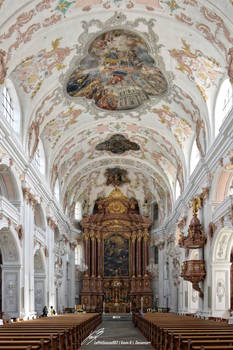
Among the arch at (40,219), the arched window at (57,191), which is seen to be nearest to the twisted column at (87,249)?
the arched window at (57,191)

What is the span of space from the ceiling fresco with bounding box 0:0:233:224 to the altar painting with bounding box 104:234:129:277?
357 inches

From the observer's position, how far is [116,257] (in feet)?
134

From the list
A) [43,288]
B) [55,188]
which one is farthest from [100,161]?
[43,288]

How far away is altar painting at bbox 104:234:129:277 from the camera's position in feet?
133

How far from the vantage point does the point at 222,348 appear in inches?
283

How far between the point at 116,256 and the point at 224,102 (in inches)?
916

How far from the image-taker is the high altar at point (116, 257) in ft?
128

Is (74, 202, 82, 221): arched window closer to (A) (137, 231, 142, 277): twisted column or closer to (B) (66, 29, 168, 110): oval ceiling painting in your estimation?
(A) (137, 231, 142, 277): twisted column

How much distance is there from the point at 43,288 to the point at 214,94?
47.2ft

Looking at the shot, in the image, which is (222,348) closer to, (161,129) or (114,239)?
(161,129)

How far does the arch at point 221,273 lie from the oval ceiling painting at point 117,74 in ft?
25.3

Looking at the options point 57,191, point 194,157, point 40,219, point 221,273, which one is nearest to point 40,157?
point 40,219
